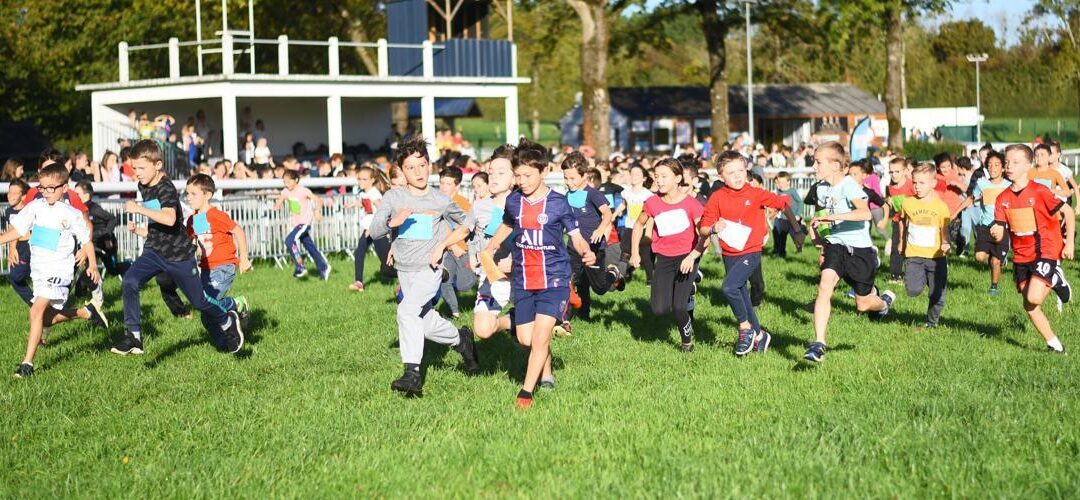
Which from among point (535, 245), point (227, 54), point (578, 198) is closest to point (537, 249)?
point (535, 245)

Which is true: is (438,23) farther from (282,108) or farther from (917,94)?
(917,94)

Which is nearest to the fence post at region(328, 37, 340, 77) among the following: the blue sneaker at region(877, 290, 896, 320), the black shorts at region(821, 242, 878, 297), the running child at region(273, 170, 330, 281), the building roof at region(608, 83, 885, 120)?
the running child at region(273, 170, 330, 281)

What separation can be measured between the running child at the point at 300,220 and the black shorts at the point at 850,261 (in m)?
8.77

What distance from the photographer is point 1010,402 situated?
8.23 meters

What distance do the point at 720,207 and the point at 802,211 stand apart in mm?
15967

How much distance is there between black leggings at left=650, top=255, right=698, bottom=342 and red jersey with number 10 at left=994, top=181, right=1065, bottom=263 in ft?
8.34

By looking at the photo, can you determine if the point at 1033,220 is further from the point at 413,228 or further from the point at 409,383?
the point at 409,383

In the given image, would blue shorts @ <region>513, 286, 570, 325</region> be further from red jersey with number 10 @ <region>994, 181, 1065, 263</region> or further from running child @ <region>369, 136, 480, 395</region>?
red jersey with number 10 @ <region>994, 181, 1065, 263</region>

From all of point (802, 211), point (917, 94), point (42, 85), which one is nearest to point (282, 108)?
point (802, 211)

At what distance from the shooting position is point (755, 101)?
2837 inches

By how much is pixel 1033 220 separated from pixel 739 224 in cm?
233

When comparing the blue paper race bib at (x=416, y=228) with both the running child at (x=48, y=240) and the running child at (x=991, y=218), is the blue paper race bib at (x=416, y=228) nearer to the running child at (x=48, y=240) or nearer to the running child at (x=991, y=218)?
the running child at (x=48, y=240)

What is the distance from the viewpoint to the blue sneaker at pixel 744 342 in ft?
34.3

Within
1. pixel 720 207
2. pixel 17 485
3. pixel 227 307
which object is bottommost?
pixel 17 485
